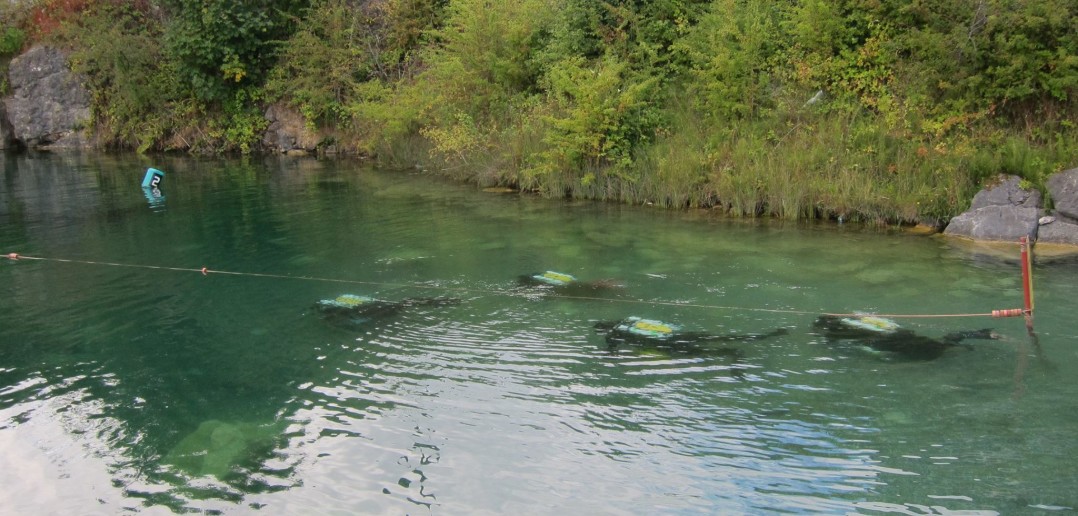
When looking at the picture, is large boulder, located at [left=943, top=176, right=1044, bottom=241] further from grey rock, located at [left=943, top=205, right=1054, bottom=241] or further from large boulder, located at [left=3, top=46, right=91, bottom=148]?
large boulder, located at [left=3, top=46, right=91, bottom=148]

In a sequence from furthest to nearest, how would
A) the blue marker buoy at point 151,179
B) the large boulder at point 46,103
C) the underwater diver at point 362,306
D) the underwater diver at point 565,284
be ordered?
1. the large boulder at point 46,103
2. the blue marker buoy at point 151,179
3. the underwater diver at point 565,284
4. the underwater diver at point 362,306

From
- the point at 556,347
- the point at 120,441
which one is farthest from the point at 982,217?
the point at 120,441

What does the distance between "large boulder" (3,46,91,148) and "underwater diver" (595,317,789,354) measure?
83.8 feet

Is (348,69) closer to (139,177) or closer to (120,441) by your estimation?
(139,177)

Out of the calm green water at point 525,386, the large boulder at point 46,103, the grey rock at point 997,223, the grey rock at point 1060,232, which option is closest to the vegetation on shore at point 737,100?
the grey rock at point 997,223

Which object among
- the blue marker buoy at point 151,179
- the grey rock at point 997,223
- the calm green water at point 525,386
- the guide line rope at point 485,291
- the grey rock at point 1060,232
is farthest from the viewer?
the blue marker buoy at point 151,179

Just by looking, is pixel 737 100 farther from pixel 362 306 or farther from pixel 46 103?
pixel 46 103

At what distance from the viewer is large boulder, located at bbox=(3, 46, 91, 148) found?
27531 mm

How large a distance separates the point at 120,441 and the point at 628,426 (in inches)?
144

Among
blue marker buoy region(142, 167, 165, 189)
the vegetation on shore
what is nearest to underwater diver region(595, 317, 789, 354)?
the vegetation on shore

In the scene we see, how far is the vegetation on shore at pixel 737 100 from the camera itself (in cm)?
1167

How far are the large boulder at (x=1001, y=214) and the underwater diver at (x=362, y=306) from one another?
7.02 meters

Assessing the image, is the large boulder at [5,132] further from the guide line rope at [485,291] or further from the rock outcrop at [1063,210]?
the rock outcrop at [1063,210]

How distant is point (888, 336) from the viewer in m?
7.47
